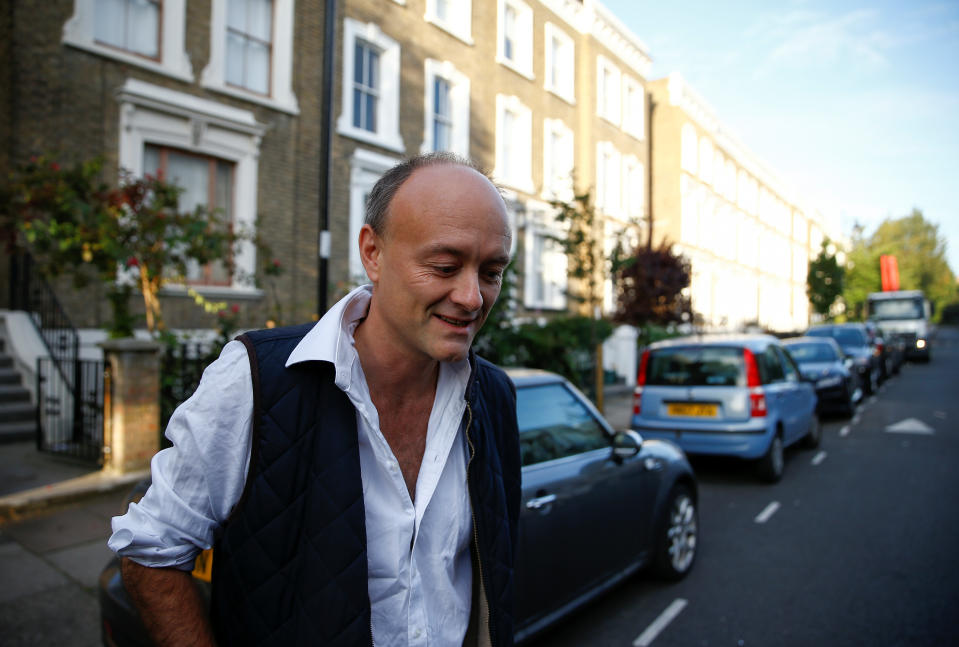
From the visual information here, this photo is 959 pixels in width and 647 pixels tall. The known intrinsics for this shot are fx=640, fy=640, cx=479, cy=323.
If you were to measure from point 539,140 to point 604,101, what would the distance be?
538 centimetres

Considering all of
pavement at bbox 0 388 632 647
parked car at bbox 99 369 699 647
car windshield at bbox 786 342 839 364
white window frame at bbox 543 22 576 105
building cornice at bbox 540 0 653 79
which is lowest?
pavement at bbox 0 388 632 647

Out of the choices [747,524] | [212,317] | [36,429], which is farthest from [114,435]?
[747,524]

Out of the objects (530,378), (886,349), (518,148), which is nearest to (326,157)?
(530,378)

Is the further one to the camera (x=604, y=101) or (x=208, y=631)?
(x=604, y=101)

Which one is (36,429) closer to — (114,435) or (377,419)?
(114,435)

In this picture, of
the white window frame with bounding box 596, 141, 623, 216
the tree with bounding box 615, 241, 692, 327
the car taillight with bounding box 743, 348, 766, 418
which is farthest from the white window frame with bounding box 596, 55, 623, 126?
the car taillight with bounding box 743, 348, 766, 418

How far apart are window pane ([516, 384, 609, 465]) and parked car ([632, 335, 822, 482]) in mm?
3787

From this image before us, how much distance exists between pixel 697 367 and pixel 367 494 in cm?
723

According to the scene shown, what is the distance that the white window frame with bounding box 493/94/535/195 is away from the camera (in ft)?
55.5

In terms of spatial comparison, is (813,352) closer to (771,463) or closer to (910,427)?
(910,427)

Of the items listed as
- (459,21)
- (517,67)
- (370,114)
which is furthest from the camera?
(517,67)

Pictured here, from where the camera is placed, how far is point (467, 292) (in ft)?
4.92

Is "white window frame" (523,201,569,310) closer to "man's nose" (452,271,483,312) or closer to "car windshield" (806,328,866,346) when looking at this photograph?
"car windshield" (806,328,866,346)

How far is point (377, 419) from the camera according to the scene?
1515 mm
